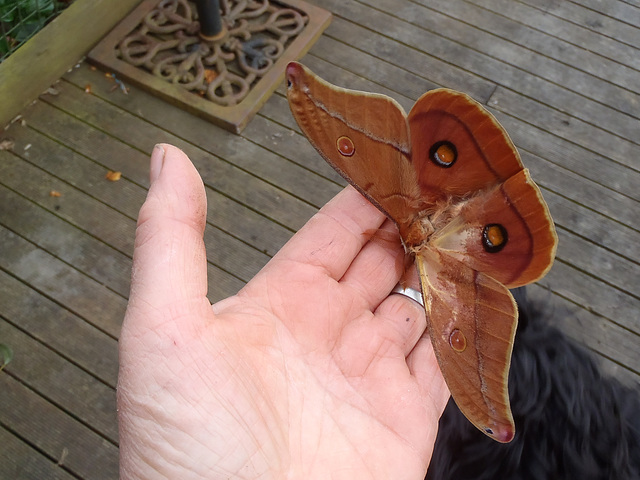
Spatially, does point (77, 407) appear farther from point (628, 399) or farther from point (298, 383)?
point (628, 399)

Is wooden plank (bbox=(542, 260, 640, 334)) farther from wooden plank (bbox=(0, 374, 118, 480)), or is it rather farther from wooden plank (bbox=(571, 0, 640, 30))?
wooden plank (bbox=(0, 374, 118, 480))

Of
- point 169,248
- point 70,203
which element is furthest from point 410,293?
point 70,203

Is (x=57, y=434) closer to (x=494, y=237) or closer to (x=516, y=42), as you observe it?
(x=494, y=237)

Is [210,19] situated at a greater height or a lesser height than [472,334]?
lesser

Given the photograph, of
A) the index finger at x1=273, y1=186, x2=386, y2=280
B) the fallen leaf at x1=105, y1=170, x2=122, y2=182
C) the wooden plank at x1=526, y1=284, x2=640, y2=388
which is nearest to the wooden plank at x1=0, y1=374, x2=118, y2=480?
the fallen leaf at x1=105, y1=170, x2=122, y2=182

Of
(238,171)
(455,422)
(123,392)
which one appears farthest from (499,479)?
(238,171)

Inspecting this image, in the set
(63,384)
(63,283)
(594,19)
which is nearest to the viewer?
(63,384)

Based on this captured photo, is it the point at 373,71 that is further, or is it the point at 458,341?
the point at 373,71

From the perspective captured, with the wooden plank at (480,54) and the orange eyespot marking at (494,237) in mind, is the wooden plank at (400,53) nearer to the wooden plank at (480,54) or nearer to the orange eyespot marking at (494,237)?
the wooden plank at (480,54)
